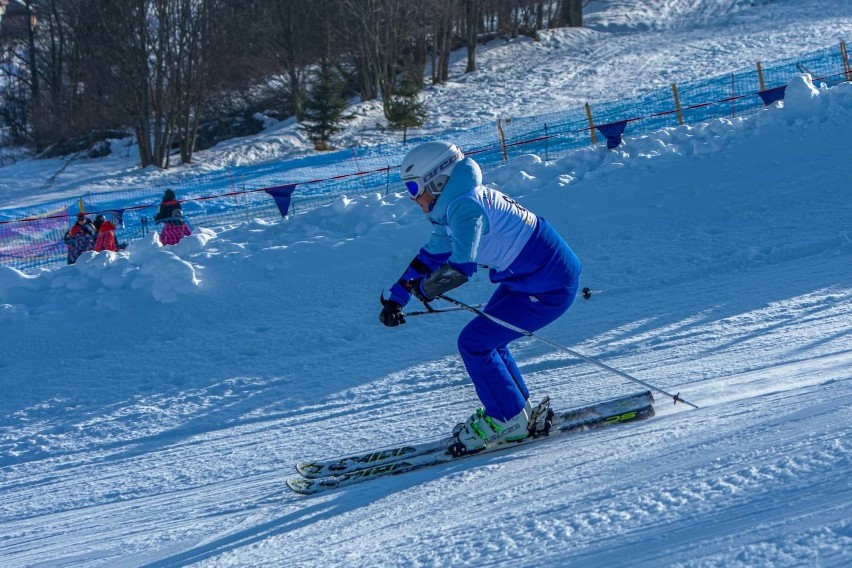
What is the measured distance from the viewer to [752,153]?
1073 centimetres

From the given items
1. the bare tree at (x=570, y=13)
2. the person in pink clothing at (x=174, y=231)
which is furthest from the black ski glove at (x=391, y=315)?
the bare tree at (x=570, y=13)

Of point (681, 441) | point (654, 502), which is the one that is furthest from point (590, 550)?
point (681, 441)

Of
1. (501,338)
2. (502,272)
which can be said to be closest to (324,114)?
(502,272)

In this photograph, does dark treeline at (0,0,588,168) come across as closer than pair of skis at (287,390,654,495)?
No

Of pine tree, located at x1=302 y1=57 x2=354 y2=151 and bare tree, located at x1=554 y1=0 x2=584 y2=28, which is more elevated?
bare tree, located at x1=554 y1=0 x2=584 y2=28

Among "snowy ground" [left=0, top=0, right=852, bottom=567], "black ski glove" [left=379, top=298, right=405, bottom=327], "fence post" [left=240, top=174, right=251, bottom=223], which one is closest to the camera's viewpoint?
"snowy ground" [left=0, top=0, right=852, bottom=567]

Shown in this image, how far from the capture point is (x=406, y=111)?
29453 mm

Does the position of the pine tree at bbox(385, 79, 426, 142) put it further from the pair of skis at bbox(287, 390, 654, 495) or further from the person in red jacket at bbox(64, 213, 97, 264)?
the pair of skis at bbox(287, 390, 654, 495)

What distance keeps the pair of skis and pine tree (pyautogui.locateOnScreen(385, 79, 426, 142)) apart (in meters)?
24.5

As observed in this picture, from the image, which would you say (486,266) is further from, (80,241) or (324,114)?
(324,114)

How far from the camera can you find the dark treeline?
27766 millimetres

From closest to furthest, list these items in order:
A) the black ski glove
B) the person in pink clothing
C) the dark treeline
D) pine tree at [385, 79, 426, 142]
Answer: the black ski glove
the person in pink clothing
the dark treeline
pine tree at [385, 79, 426, 142]

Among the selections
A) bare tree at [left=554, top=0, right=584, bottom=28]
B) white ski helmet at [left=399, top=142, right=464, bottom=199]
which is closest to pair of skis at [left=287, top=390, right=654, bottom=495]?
white ski helmet at [left=399, top=142, right=464, bottom=199]

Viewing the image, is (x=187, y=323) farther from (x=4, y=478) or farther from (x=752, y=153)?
(x=752, y=153)
